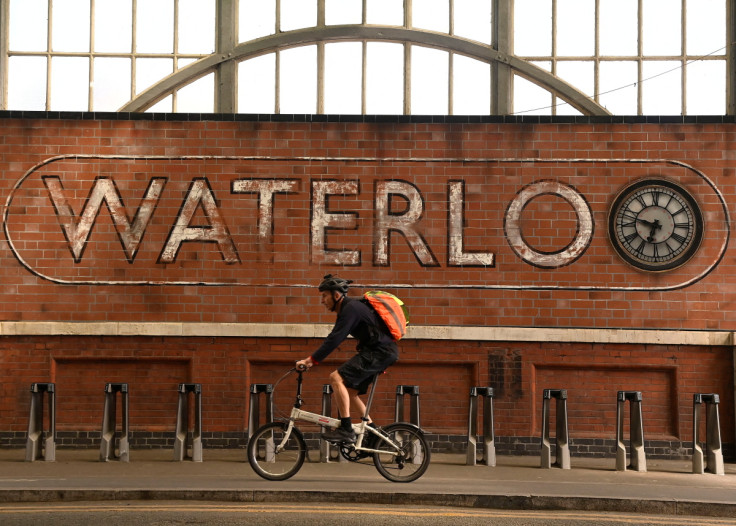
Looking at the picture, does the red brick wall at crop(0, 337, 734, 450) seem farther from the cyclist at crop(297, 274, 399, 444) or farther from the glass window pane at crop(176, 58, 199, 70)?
the glass window pane at crop(176, 58, 199, 70)

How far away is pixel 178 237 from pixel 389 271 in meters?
2.82

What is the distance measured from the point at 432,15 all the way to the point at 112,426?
25.1 ft

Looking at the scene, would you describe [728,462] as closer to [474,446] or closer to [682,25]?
[474,446]

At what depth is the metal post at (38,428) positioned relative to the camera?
12.6m

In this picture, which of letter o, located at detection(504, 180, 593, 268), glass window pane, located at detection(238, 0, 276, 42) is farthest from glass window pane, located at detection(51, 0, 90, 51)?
letter o, located at detection(504, 180, 593, 268)

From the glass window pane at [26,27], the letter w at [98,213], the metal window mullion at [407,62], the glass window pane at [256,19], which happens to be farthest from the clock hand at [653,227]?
the glass window pane at [26,27]

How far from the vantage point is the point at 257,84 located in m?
16.1

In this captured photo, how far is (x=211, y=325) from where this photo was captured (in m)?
14.1

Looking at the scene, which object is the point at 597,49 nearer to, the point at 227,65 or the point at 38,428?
the point at 227,65

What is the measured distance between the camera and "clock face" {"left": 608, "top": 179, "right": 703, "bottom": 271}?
14.2m

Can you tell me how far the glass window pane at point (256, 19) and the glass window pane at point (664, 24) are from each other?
17.9ft

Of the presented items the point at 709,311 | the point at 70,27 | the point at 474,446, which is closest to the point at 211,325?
the point at 474,446

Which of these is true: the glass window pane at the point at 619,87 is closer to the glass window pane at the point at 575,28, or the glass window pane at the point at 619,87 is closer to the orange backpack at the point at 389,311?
the glass window pane at the point at 575,28

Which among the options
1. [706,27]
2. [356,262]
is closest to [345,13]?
[356,262]
